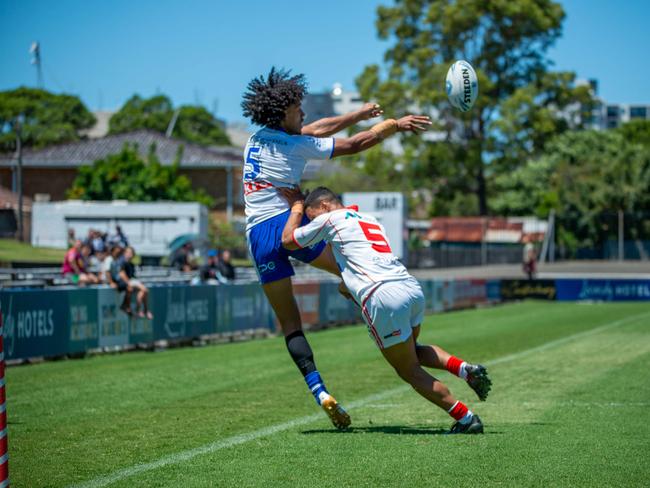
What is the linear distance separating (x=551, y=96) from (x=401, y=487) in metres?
56.5

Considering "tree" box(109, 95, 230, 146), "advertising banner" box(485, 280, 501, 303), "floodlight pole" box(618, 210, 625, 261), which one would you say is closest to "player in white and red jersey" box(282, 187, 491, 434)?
"advertising banner" box(485, 280, 501, 303)

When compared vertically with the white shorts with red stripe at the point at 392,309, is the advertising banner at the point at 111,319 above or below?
below

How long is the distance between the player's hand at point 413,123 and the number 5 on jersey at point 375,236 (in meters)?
0.84

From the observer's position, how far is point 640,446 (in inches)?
252

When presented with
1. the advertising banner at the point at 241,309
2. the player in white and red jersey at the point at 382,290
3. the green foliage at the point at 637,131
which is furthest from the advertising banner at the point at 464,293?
the green foliage at the point at 637,131

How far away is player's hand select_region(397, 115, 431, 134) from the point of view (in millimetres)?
7453

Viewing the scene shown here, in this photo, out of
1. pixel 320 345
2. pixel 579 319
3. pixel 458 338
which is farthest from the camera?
pixel 579 319

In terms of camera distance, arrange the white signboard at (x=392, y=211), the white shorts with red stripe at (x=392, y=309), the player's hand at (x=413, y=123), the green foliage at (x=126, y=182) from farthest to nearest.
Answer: the green foliage at (x=126, y=182) → the white signboard at (x=392, y=211) → the player's hand at (x=413, y=123) → the white shorts with red stripe at (x=392, y=309)

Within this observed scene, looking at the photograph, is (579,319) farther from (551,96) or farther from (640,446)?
(551,96)

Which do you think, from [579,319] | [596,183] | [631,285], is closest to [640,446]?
[579,319]

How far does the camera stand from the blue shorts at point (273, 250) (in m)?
7.66

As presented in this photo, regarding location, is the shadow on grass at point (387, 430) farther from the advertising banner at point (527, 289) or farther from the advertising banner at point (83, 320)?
the advertising banner at point (527, 289)

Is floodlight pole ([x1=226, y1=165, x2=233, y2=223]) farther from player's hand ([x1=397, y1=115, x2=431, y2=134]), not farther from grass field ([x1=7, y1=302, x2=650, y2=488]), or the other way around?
player's hand ([x1=397, y1=115, x2=431, y2=134])

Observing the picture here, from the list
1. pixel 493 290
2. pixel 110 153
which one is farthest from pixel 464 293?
pixel 110 153
